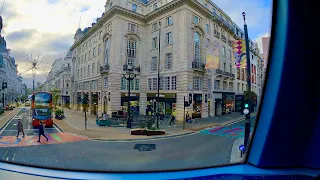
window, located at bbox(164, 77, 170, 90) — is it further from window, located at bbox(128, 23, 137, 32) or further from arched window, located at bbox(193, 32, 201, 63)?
window, located at bbox(128, 23, 137, 32)

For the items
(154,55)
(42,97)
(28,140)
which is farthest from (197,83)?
(28,140)

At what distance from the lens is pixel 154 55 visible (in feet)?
6.61

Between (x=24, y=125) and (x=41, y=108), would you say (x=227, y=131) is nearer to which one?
(x=41, y=108)

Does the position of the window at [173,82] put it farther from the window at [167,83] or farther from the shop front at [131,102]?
the shop front at [131,102]

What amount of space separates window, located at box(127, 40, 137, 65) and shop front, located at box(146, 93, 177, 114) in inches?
17.1

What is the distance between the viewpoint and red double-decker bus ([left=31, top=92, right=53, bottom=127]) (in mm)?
1607

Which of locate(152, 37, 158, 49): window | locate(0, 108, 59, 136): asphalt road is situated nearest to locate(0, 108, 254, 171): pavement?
locate(0, 108, 59, 136): asphalt road

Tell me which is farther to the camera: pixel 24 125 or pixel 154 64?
pixel 154 64

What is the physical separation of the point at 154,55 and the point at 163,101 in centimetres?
54

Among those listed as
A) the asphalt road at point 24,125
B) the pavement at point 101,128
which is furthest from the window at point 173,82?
the asphalt road at point 24,125

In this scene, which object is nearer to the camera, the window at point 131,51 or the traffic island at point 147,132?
the traffic island at point 147,132

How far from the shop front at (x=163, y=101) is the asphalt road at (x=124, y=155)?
0.34 metres

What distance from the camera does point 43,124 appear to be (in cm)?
164

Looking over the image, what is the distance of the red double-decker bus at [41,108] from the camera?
1.61 metres
